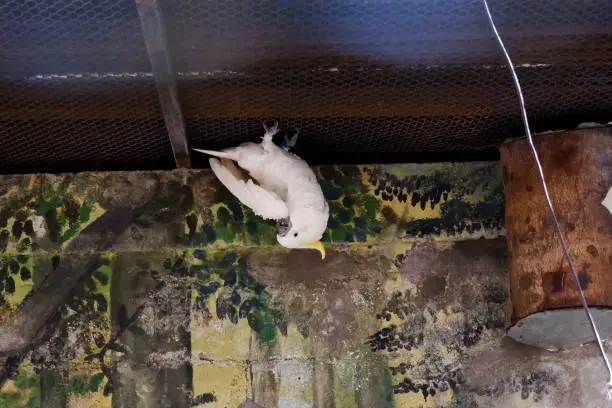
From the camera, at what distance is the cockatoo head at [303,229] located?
2.91 metres

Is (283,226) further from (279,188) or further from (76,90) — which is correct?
(76,90)

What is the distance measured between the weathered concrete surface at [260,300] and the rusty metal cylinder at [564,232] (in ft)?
1.14

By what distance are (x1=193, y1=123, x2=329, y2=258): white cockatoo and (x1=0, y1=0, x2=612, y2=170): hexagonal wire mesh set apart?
120mm

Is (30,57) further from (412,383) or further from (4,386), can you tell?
(412,383)

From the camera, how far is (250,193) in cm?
289

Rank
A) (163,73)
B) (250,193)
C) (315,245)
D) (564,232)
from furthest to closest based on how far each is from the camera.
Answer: (315,245)
(250,193)
(564,232)
(163,73)

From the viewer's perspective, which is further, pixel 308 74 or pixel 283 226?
pixel 283 226

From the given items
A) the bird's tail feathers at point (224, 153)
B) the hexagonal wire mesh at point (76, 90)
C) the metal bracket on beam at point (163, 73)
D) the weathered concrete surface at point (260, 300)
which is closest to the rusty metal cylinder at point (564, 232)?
the weathered concrete surface at point (260, 300)

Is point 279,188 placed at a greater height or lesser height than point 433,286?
greater

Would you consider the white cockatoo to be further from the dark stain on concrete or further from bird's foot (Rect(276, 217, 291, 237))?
the dark stain on concrete

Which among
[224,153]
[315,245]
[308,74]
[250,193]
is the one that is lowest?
[315,245]

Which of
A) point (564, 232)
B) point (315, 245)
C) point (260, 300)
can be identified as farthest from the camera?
point (260, 300)

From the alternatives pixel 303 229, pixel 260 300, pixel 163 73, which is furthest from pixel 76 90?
pixel 260 300

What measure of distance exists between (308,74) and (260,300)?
3.13ft
